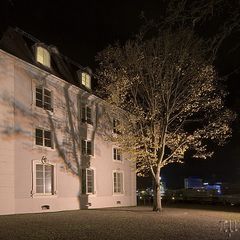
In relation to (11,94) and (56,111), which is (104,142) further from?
(11,94)

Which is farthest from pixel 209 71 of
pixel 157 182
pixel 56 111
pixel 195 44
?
pixel 56 111

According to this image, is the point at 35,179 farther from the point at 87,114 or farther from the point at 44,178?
the point at 87,114

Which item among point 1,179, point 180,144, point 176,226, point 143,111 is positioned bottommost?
point 176,226

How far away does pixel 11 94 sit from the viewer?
26.9 meters

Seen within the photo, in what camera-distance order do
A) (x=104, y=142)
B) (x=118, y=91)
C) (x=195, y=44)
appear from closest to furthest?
(x=195, y=44) < (x=118, y=91) < (x=104, y=142)

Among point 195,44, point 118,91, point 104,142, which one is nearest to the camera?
point 195,44

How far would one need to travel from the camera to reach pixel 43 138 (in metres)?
29.8

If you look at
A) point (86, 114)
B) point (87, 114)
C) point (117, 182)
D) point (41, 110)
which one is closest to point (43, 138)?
point (41, 110)

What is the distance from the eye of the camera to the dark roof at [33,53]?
28.0 metres

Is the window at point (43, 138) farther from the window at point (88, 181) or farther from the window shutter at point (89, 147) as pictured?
the window shutter at point (89, 147)

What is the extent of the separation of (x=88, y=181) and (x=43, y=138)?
22.5 ft

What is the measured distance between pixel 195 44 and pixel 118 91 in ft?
19.0

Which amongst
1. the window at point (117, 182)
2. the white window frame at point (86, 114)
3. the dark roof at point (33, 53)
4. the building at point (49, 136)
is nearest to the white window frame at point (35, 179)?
the building at point (49, 136)

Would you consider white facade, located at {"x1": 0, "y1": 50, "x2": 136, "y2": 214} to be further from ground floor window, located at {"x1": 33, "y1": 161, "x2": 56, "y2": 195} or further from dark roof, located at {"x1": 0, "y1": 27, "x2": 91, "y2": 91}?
dark roof, located at {"x1": 0, "y1": 27, "x2": 91, "y2": 91}
